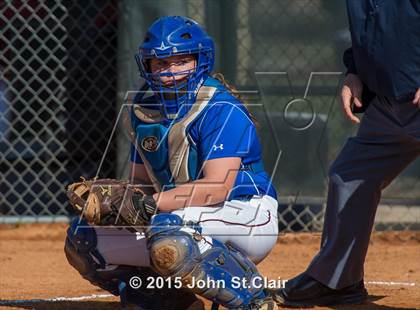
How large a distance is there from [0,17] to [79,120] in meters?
0.87

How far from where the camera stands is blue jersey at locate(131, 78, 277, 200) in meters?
3.48

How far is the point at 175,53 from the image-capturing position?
11.6ft

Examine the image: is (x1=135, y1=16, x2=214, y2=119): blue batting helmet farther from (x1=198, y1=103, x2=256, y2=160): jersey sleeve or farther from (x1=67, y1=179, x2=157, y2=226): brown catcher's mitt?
(x1=67, y1=179, x2=157, y2=226): brown catcher's mitt

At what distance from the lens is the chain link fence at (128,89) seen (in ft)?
19.6

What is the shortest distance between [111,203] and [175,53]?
601 millimetres

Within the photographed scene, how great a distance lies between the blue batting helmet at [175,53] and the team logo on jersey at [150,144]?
0.35ft

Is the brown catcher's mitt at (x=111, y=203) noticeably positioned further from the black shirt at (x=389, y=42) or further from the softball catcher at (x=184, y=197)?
the black shirt at (x=389, y=42)

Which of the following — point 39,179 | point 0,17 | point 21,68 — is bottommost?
point 39,179

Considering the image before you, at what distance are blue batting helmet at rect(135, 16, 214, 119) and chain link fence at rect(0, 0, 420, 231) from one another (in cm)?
232

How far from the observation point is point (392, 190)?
6098 millimetres

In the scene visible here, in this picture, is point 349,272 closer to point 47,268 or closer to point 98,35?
point 47,268

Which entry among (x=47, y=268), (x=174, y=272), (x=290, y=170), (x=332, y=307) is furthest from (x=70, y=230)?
(x=290, y=170)

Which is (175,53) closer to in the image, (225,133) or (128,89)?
(225,133)

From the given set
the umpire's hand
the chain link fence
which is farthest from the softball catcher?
the chain link fence
